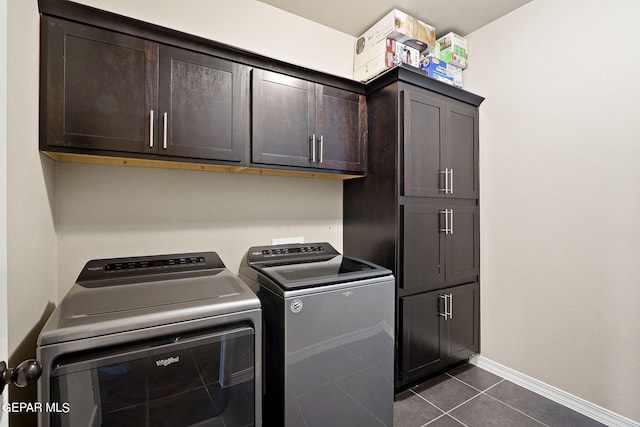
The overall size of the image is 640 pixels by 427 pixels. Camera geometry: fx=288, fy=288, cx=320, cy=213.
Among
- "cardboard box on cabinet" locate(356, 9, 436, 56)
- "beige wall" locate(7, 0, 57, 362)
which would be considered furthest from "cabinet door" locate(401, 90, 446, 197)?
"beige wall" locate(7, 0, 57, 362)

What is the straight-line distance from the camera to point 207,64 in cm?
160

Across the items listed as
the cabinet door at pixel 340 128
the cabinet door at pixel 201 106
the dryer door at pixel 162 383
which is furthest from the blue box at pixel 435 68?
the dryer door at pixel 162 383

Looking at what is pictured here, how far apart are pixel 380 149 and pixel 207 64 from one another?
3.96ft

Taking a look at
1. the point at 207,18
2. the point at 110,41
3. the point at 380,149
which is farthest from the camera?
the point at 380,149

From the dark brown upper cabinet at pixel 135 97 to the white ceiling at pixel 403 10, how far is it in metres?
0.90

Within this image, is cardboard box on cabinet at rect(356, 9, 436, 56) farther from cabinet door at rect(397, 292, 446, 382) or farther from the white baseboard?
the white baseboard

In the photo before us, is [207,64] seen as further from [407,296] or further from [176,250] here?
[407,296]

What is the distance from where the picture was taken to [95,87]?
4.46ft

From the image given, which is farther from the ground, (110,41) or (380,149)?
(110,41)

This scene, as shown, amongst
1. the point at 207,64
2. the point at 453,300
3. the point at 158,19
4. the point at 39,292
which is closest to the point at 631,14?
the point at 453,300

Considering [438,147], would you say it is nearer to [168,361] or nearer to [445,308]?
[445,308]

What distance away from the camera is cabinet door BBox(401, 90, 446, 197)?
1949 mm

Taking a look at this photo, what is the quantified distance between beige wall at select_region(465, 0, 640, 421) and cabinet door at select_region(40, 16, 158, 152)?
242 centimetres

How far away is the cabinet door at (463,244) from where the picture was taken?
2.19m
